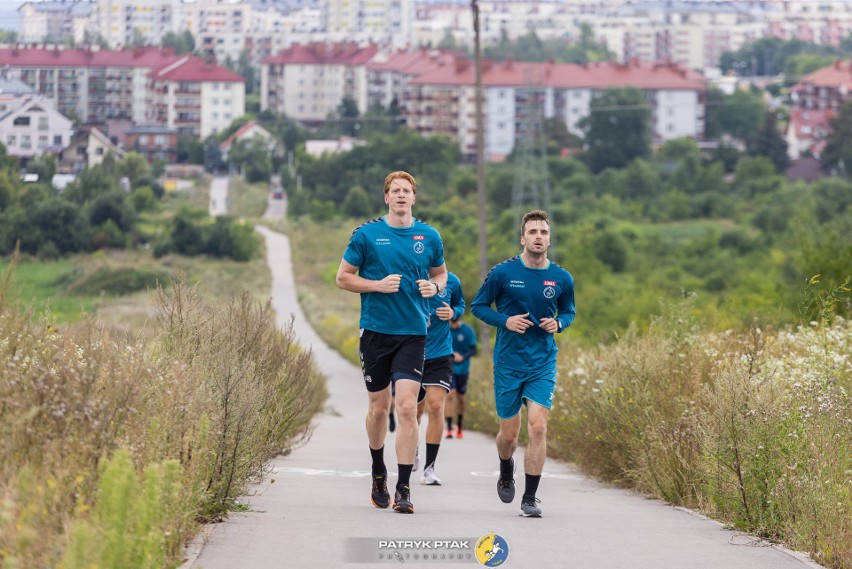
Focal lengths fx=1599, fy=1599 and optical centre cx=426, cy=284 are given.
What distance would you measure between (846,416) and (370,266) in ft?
10.8

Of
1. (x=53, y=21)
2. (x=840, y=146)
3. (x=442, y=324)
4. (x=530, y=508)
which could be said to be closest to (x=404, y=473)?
(x=530, y=508)

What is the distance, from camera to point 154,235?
5222cm

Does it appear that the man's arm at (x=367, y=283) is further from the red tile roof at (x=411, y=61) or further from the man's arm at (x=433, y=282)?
the red tile roof at (x=411, y=61)

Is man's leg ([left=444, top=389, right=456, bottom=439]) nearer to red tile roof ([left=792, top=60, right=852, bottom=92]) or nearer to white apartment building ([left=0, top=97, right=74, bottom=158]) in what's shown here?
white apartment building ([left=0, top=97, right=74, bottom=158])

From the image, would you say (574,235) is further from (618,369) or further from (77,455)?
(77,455)

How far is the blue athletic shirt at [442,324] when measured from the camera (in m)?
12.8

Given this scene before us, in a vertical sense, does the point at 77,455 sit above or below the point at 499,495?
above

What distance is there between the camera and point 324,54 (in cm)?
13375

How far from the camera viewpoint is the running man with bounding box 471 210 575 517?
33.0ft

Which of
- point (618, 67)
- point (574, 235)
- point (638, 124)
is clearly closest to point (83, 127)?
point (574, 235)

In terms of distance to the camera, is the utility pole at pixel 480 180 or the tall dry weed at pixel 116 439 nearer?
the tall dry weed at pixel 116 439

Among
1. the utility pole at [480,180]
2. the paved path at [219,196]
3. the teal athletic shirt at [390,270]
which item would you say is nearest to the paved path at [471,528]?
the teal athletic shirt at [390,270]

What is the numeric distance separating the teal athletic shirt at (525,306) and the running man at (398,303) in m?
0.69

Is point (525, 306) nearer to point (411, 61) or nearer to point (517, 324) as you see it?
point (517, 324)
